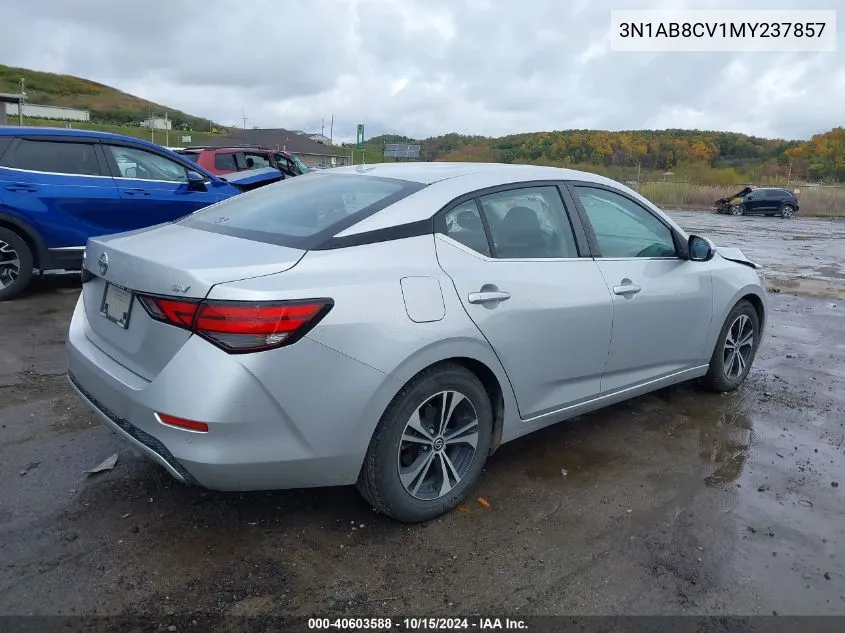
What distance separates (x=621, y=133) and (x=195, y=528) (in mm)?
58686

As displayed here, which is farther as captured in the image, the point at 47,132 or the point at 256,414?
the point at 47,132

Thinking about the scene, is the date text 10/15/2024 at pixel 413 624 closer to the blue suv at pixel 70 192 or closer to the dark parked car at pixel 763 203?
the blue suv at pixel 70 192

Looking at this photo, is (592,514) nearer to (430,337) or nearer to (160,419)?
(430,337)

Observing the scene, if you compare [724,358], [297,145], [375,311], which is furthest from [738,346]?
[297,145]

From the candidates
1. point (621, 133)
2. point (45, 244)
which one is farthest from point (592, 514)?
point (621, 133)

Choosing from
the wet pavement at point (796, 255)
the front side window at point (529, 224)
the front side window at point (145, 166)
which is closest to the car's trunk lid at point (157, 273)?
the front side window at point (529, 224)

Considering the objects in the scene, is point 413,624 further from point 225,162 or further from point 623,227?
point 225,162

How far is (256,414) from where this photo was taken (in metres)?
2.43

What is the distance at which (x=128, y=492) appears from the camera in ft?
10.2

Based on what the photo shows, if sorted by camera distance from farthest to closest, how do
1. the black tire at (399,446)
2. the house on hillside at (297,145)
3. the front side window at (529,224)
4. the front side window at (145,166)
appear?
the house on hillside at (297,145) < the front side window at (145,166) < the front side window at (529,224) < the black tire at (399,446)

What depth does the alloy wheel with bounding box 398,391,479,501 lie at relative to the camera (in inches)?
114

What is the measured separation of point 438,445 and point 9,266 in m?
5.55

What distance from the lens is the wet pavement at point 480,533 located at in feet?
8.14

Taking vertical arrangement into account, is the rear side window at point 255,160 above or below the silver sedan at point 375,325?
above
